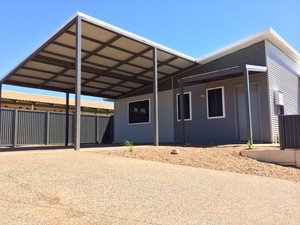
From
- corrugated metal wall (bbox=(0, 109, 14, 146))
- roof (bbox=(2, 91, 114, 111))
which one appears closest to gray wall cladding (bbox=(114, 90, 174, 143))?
corrugated metal wall (bbox=(0, 109, 14, 146))

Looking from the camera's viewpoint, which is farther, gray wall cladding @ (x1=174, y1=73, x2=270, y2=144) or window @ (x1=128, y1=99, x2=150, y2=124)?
window @ (x1=128, y1=99, x2=150, y2=124)

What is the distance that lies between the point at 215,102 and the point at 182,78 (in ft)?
6.36

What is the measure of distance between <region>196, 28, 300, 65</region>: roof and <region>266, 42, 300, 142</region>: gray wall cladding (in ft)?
0.76

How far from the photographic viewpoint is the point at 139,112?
60.0 feet

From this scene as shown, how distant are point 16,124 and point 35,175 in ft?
40.6

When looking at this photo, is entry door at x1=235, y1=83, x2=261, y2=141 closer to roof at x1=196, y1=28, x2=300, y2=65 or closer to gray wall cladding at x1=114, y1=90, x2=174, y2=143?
roof at x1=196, y1=28, x2=300, y2=65

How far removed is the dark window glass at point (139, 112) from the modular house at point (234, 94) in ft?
2.00

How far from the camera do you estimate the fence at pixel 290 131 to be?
841 cm

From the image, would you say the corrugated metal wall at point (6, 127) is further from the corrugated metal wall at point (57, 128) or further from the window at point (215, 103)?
the window at point (215, 103)

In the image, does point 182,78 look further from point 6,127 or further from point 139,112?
point 6,127

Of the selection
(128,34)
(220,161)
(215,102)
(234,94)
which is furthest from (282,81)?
(128,34)

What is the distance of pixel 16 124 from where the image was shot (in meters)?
16.3

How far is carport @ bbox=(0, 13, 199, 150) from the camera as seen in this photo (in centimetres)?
1034

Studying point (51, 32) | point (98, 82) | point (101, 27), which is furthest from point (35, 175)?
point (98, 82)
